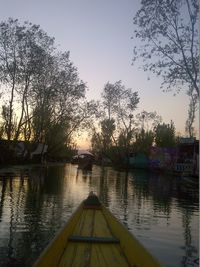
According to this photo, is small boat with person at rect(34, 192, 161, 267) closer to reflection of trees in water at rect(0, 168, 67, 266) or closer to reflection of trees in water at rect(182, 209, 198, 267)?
reflection of trees in water at rect(0, 168, 67, 266)

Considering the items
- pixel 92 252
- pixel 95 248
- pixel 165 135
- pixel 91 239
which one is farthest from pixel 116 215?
pixel 165 135

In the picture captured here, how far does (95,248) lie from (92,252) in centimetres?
30

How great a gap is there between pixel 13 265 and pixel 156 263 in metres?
3.40

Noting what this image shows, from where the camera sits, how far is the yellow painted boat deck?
6723mm

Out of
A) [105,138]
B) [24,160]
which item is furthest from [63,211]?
[105,138]

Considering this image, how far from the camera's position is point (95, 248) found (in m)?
7.61

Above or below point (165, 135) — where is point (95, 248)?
below

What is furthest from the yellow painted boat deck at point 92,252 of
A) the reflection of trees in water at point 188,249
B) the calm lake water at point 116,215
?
the reflection of trees in water at point 188,249

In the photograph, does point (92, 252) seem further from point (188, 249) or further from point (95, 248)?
point (188, 249)

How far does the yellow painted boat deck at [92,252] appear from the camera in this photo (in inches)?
265

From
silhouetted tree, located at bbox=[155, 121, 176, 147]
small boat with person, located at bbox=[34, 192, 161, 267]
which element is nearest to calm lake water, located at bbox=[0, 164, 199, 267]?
small boat with person, located at bbox=[34, 192, 161, 267]

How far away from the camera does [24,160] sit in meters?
55.6

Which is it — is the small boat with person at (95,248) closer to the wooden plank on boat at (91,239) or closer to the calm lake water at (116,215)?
the wooden plank on boat at (91,239)

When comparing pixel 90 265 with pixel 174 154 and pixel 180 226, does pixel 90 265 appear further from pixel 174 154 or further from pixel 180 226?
pixel 174 154
